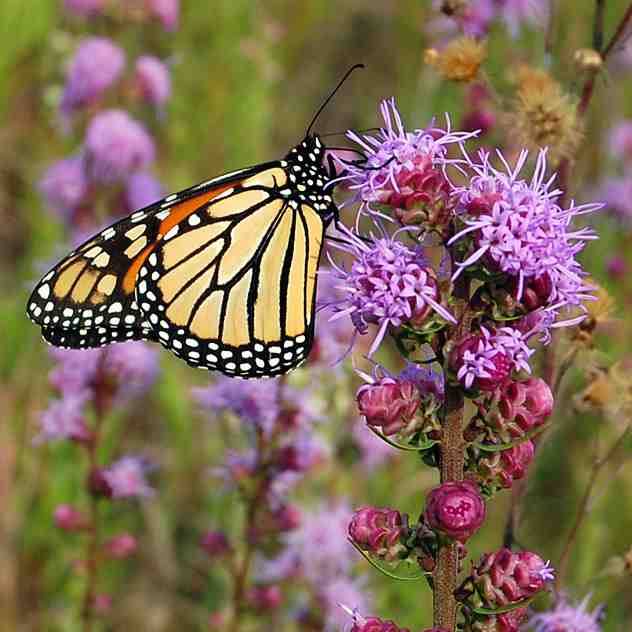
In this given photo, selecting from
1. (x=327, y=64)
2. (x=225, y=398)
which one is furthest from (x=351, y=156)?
(x=327, y=64)

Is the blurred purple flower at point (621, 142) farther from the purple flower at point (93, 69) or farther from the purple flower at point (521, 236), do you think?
the purple flower at point (521, 236)

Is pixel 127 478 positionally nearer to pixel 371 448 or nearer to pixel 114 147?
pixel 371 448

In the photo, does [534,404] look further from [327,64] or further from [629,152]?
[327,64]

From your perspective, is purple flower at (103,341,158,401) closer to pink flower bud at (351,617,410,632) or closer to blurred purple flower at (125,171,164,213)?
blurred purple flower at (125,171,164,213)

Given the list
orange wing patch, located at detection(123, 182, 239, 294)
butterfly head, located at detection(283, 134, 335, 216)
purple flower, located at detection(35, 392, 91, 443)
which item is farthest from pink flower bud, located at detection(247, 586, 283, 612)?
butterfly head, located at detection(283, 134, 335, 216)

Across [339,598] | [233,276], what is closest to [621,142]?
[339,598]

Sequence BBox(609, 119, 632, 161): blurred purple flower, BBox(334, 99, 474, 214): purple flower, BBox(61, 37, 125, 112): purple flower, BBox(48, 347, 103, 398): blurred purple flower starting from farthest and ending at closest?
BBox(609, 119, 632, 161): blurred purple flower, BBox(61, 37, 125, 112): purple flower, BBox(48, 347, 103, 398): blurred purple flower, BBox(334, 99, 474, 214): purple flower

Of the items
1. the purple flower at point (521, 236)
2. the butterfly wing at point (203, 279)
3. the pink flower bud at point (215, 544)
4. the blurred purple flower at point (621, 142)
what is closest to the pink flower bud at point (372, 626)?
the purple flower at point (521, 236)
